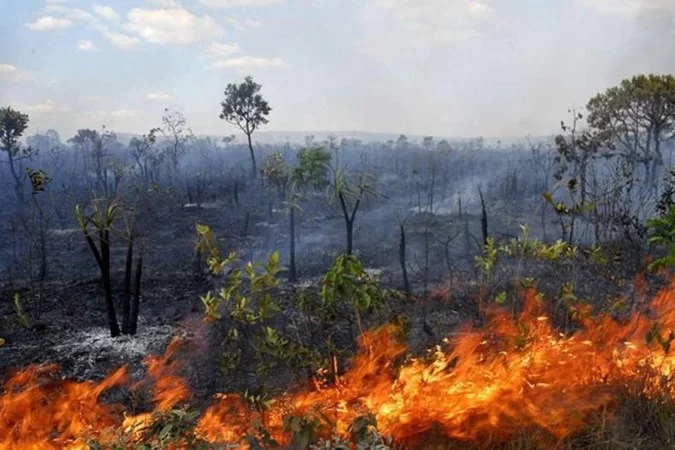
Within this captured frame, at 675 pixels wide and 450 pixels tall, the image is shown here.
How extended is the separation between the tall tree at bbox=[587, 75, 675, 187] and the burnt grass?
5371 millimetres

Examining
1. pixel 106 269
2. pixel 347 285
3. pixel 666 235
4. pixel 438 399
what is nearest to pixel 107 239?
pixel 106 269

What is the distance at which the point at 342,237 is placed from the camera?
16.2 meters

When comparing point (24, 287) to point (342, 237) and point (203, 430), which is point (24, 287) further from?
point (203, 430)

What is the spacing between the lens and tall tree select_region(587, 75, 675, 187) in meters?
18.8

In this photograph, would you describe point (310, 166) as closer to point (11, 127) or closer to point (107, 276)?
point (107, 276)

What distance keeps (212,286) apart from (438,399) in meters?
7.84

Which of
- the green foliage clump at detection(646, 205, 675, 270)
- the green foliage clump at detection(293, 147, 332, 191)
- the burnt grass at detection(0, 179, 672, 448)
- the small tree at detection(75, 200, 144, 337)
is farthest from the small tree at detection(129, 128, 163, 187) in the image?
the green foliage clump at detection(646, 205, 675, 270)

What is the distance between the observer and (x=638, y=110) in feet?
64.0

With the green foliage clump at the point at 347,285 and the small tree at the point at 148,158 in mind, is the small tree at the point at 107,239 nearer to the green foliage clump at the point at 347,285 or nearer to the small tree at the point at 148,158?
the green foliage clump at the point at 347,285

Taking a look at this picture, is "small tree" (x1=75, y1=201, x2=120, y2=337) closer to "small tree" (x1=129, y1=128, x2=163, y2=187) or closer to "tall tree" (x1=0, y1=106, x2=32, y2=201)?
"small tree" (x1=129, y1=128, x2=163, y2=187)

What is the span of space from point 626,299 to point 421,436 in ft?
21.3

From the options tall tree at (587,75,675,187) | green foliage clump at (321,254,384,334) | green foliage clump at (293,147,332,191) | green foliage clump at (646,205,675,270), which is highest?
tall tree at (587,75,675,187)

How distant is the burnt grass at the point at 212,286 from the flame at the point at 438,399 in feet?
0.79

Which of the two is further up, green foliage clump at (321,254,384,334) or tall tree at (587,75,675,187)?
tall tree at (587,75,675,187)
